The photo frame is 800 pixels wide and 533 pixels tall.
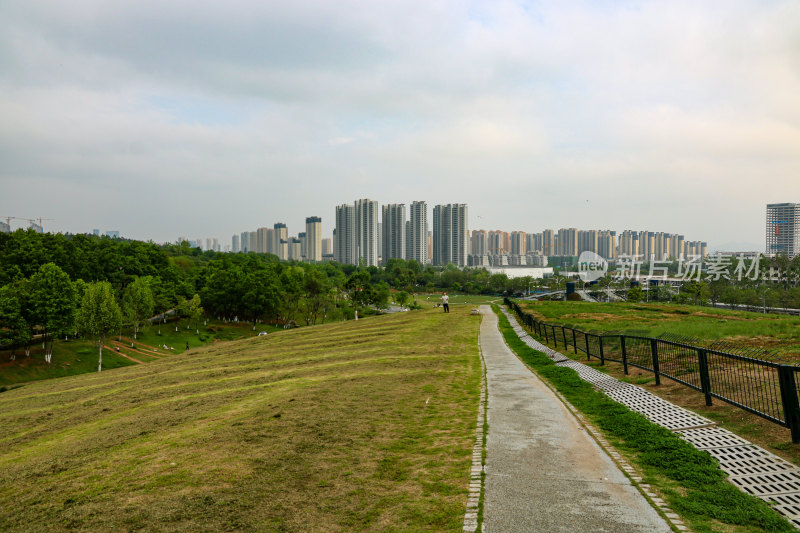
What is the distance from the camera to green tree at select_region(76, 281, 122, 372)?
Answer: 2184 inches

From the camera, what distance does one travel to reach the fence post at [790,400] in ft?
27.2

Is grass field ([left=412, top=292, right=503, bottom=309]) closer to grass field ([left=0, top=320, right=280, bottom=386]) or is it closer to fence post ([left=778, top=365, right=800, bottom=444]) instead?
grass field ([left=0, top=320, right=280, bottom=386])

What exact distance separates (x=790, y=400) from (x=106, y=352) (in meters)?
74.1

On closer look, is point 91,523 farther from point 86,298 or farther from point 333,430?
point 86,298

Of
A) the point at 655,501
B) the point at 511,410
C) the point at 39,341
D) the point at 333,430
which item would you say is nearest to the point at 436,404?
the point at 511,410

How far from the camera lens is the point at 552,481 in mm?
7570

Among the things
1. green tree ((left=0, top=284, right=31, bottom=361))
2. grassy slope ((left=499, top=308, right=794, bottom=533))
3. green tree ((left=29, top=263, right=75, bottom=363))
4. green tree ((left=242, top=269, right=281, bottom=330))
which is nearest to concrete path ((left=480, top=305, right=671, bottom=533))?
grassy slope ((left=499, top=308, right=794, bottom=533))

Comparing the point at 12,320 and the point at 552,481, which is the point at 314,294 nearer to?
the point at 12,320

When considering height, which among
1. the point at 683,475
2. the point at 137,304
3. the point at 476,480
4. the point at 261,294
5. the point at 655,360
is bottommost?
the point at 137,304

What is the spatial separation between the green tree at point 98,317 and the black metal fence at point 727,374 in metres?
59.0

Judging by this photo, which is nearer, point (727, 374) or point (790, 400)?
point (790, 400)

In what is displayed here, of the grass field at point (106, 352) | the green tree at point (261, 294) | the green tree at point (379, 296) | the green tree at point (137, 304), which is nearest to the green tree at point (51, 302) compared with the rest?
the grass field at point (106, 352)

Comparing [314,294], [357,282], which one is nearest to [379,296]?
[357,282]

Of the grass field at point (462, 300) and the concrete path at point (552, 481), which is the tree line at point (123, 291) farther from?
the concrete path at point (552, 481)
